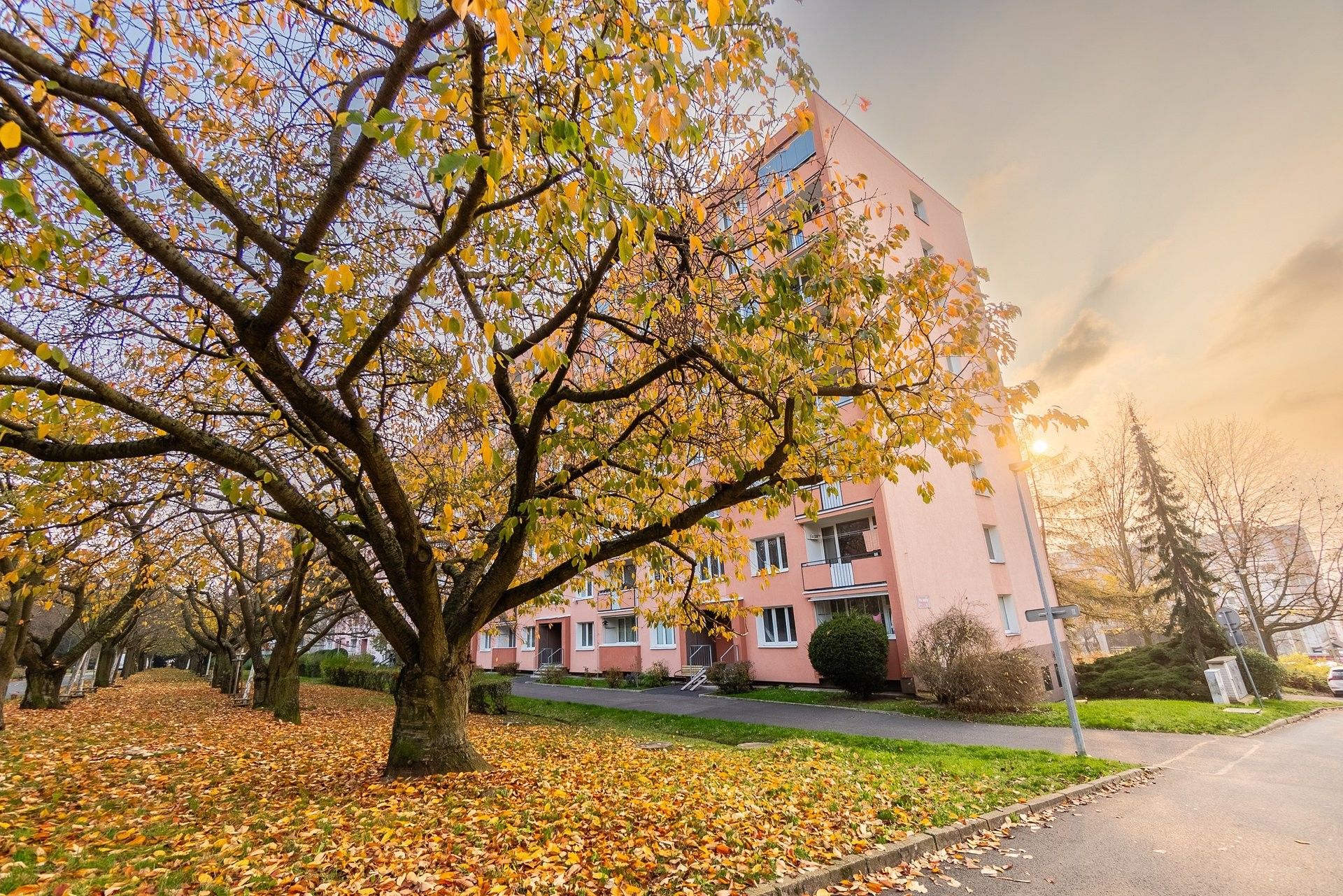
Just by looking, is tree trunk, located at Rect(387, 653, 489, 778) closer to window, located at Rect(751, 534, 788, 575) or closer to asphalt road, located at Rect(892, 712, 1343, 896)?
asphalt road, located at Rect(892, 712, 1343, 896)

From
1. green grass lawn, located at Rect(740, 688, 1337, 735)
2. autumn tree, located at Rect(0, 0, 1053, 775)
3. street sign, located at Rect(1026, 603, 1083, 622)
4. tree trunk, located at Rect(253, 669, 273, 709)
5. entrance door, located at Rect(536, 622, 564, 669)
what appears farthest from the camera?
entrance door, located at Rect(536, 622, 564, 669)

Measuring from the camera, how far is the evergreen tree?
21.2 meters

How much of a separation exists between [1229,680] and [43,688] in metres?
34.2

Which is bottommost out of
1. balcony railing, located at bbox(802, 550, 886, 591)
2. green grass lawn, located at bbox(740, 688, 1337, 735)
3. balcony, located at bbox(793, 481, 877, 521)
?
green grass lawn, located at bbox(740, 688, 1337, 735)

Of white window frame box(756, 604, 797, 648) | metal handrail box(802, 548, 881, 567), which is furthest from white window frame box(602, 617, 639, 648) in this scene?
metal handrail box(802, 548, 881, 567)

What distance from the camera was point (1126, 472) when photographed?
28.5 m

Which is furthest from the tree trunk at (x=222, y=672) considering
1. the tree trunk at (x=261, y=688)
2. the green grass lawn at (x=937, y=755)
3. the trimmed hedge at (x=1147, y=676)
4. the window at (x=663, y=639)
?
the trimmed hedge at (x=1147, y=676)

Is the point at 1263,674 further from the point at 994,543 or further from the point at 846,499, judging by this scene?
the point at 846,499

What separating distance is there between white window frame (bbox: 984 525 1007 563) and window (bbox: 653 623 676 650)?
1425 centimetres

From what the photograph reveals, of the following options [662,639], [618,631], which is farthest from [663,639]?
[618,631]

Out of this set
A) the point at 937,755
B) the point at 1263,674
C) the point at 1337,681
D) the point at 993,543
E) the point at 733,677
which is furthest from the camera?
the point at 993,543

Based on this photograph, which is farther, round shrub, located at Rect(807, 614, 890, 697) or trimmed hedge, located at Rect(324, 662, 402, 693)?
trimmed hedge, located at Rect(324, 662, 402, 693)

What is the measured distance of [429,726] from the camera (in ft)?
21.6

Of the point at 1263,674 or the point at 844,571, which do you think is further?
the point at 844,571
